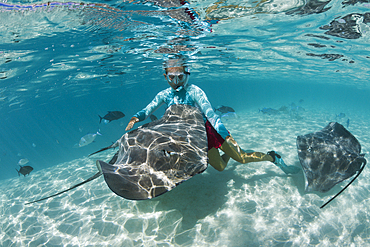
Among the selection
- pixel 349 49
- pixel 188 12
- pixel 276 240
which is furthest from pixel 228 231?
pixel 349 49

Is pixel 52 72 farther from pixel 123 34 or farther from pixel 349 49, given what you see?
pixel 349 49

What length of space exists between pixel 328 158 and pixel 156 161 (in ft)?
16.6

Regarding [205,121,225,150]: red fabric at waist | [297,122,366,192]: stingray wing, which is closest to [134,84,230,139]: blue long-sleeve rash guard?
[205,121,225,150]: red fabric at waist

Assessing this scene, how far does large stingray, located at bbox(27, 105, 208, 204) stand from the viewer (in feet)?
7.46

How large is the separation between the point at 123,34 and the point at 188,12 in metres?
4.07

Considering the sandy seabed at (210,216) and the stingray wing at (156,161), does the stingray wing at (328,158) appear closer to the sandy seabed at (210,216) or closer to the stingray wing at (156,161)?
the sandy seabed at (210,216)

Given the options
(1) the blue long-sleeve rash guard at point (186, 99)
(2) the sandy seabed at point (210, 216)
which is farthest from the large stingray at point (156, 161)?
(2) the sandy seabed at point (210, 216)

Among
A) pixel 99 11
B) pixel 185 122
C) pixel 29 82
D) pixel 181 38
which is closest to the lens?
pixel 185 122

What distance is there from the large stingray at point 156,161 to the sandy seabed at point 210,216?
79.3 inches

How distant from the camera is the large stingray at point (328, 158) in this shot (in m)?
4.37

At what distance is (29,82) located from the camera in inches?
643

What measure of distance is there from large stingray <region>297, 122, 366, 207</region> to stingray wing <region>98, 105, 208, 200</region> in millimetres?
3504

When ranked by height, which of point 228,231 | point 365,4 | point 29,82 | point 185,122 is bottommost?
point 29,82

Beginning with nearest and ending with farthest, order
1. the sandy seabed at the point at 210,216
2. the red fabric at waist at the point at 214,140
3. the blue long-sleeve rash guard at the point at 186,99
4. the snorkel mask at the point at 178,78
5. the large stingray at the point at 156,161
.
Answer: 1. the large stingray at the point at 156,161
2. the sandy seabed at the point at 210,216
3. the blue long-sleeve rash guard at the point at 186,99
4. the red fabric at waist at the point at 214,140
5. the snorkel mask at the point at 178,78
